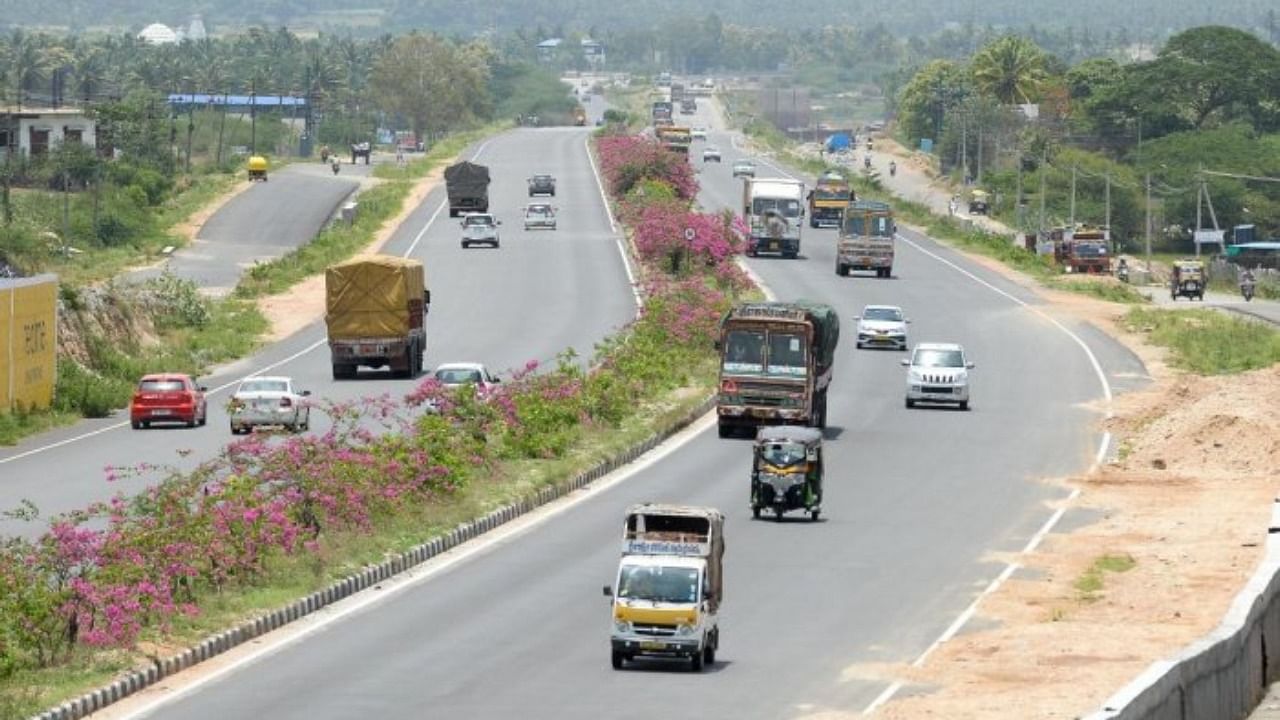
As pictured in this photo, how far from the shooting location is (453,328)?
96375mm

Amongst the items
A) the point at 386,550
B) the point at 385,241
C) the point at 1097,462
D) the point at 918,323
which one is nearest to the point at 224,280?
the point at 385,241

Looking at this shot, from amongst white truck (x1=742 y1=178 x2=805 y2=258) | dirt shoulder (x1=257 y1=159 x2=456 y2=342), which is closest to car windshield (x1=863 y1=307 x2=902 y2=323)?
dirt shoulder (x1=257 y1=159 x2=456 y2=342)

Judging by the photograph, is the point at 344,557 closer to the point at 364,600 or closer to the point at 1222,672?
the point at 364,600

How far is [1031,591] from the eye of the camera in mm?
43594

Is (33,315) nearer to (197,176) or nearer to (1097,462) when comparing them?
(1097,462)

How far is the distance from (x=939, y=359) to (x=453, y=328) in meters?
25.9

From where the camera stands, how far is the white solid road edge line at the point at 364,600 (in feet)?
106

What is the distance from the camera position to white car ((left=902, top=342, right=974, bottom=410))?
245 feet

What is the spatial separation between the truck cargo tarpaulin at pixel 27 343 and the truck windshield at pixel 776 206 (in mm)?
56578

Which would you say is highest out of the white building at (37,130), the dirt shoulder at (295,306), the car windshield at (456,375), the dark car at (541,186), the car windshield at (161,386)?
the white building at (37,130)

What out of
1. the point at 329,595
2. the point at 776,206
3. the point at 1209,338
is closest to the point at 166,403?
the point at 329,595

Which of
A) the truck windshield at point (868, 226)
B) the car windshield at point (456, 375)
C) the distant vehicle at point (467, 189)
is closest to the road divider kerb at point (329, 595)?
the car windshield at point (456, 375)

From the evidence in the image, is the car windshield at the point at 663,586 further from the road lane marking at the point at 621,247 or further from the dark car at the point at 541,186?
the dark car at the point at 541,186

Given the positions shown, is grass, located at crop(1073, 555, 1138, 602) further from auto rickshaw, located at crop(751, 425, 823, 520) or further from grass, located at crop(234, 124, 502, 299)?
grass, located at crop(234, 124, 502, 299)
